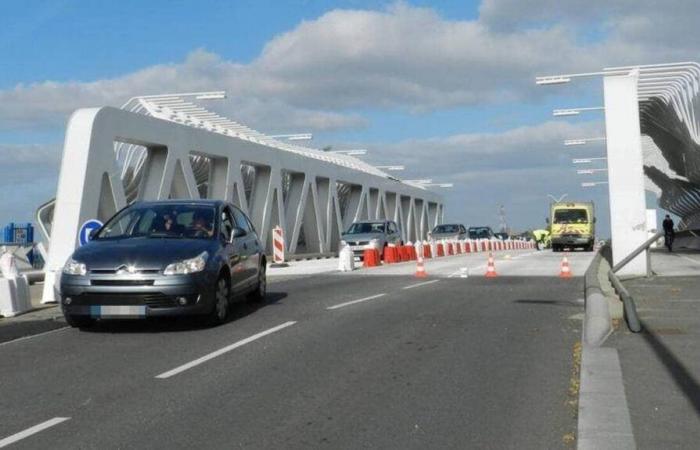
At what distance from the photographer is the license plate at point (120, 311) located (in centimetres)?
1000

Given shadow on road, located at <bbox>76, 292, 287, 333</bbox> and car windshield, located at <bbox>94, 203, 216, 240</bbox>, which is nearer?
shadow on road, located at <bbox>76, 292, 287, 333</bbox>

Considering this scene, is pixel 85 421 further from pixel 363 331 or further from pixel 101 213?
pixel 101 213

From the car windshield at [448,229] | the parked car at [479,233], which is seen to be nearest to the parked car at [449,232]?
the car windshield at [448,229]

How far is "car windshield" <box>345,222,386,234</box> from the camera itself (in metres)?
35.1

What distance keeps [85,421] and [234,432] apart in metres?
1.18

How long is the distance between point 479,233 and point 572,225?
48.5ft

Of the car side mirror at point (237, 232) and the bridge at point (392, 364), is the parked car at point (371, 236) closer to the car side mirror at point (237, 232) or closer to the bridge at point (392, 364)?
the bridge at point (392, 364)

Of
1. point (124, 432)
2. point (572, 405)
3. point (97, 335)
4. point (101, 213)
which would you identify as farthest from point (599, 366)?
point (101, 213)

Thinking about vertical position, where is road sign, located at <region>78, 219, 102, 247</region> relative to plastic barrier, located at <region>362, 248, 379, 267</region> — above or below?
above

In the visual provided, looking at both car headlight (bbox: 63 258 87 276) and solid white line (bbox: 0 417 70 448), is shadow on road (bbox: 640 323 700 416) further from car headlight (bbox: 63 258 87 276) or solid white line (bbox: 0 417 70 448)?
car headlight (bbox: 63 258 87 276)

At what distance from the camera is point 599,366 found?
746 cm

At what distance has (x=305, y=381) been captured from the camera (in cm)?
736

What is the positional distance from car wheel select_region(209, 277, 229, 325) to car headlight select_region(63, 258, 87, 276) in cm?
163

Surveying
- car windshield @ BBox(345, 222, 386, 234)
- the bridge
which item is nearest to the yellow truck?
car windshield @ BBox(345, 222, 386, 234)
